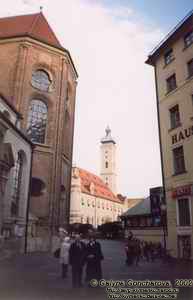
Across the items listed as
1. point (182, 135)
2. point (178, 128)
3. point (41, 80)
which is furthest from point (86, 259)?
point (41, 80)

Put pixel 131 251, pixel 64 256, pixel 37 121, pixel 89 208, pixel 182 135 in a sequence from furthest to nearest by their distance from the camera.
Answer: pixel 89 208 < pixel 37 121 < pixel 182 135 < pixel 131 251 < pixel 64 256

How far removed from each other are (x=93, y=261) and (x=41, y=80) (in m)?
20.3

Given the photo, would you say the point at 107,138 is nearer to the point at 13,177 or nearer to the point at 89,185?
the point at 89,185

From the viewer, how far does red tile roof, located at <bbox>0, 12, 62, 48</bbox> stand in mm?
25266

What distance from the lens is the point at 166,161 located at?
17.2 metres

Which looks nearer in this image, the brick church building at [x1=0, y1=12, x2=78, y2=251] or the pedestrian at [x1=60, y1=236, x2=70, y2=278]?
the pedestrian at [x1=60, y1=236, x2=70, y2=278]

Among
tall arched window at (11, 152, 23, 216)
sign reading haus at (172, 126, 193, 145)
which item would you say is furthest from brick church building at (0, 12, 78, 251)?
sign reading haus at (172, 126, 193, 145)

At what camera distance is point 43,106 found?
24.9 meters

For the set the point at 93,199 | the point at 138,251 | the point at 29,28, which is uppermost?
the point at 29,28

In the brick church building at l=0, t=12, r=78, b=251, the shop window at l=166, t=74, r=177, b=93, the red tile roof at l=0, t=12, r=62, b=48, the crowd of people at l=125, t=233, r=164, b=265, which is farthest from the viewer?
the red tile roof at l=0, t=12, r=62, b=48

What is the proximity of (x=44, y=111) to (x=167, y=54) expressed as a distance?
428 inches

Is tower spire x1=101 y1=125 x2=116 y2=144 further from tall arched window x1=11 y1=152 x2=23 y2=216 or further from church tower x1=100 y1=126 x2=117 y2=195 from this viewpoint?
tall arched window x1=11 y1=152 x2=23 y2=216

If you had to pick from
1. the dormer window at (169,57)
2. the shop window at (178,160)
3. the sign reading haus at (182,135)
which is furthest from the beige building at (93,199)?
the sign reading haus at (182,135)

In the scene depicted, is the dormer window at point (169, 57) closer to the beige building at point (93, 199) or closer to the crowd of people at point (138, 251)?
the crowd of people at point (138, 251)
